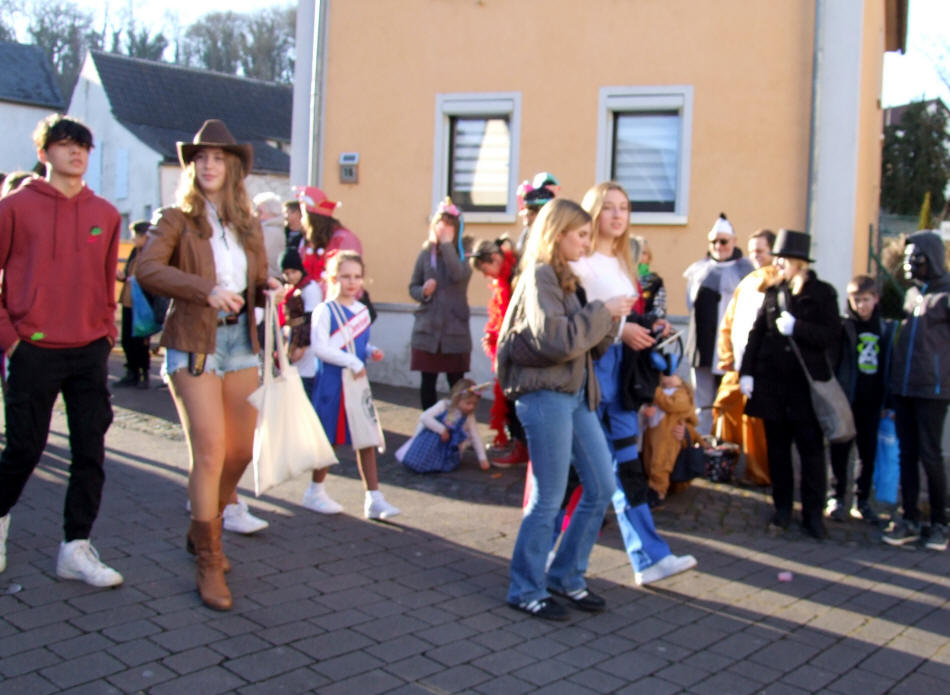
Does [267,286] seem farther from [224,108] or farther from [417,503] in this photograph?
[224,108]

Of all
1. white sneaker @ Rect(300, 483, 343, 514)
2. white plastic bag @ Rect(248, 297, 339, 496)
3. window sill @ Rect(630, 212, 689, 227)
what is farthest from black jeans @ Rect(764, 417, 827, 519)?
window sill @ Rect(630, 212, 689, 227)

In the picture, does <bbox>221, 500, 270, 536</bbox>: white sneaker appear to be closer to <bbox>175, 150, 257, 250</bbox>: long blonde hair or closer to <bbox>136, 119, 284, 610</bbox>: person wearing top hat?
<bbox>136, 119, 284, 610</bbox>: person wearing top hat

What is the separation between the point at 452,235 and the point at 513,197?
3.92m

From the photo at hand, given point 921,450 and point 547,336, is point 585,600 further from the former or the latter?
point 921,450

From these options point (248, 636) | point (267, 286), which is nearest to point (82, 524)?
point (248, 636)

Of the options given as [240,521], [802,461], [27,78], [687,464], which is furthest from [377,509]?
[27,78]

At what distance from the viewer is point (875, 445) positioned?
6605 mm

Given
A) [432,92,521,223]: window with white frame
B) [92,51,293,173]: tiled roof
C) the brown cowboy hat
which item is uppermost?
[92,51,293,173]: tiled roof

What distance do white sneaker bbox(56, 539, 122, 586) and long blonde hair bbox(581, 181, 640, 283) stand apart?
2.71m

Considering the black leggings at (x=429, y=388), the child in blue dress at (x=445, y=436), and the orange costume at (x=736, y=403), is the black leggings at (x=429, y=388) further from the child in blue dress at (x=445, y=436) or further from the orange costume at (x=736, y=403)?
the orange costume at (x=736, y=403)

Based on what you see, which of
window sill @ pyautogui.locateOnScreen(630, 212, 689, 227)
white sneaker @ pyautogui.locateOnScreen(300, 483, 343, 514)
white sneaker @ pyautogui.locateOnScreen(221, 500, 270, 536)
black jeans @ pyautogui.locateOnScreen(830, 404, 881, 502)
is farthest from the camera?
window sill @ pyautogui.locateOnScreen(630, 212, 689, 227)

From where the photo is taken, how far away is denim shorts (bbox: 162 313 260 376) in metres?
4.49

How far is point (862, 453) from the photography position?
21.9 feet

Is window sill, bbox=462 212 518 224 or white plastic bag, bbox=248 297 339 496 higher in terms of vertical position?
window sill, bbox=462 212 518 224
